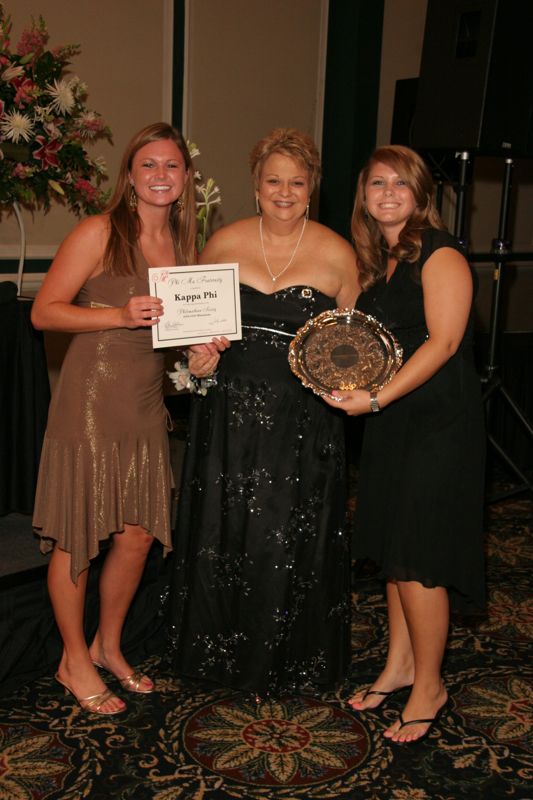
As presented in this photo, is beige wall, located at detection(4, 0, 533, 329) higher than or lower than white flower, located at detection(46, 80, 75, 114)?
higher

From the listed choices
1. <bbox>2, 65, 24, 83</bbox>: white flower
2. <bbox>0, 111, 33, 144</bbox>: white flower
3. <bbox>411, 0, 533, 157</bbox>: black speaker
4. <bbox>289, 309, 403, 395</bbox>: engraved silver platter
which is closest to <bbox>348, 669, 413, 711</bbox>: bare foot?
<bbox>289, 309, 403, 395</bbox>: engraved silver platter

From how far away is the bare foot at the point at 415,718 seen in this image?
266cm

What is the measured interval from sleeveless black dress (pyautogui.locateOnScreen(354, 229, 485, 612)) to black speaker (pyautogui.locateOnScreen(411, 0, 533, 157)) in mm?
1480

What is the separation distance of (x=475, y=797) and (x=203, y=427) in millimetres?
1285

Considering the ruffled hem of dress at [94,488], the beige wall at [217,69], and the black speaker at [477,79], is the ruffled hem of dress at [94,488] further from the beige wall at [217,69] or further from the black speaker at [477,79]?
the beige wall at [217,69]

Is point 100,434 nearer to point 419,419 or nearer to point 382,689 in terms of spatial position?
point 419,419

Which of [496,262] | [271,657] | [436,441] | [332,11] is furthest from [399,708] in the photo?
[332,11]

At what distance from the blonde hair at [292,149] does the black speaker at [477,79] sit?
1.32 metres

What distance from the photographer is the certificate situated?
247cm

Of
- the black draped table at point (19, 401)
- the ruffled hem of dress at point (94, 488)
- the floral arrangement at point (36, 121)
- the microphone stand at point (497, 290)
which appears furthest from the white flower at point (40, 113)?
the microphone stand at point (497, 290)

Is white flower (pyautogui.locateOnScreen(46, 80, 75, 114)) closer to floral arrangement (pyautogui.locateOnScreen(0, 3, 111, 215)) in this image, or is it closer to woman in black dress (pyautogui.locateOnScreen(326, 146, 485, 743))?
floral arrangement (pyautogui.locateOnScreen(0, 3, 111, 215))

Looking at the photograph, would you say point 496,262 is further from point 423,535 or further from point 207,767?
point 207,767

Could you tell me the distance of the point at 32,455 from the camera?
3400mm

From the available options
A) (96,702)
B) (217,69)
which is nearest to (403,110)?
(217,69)
